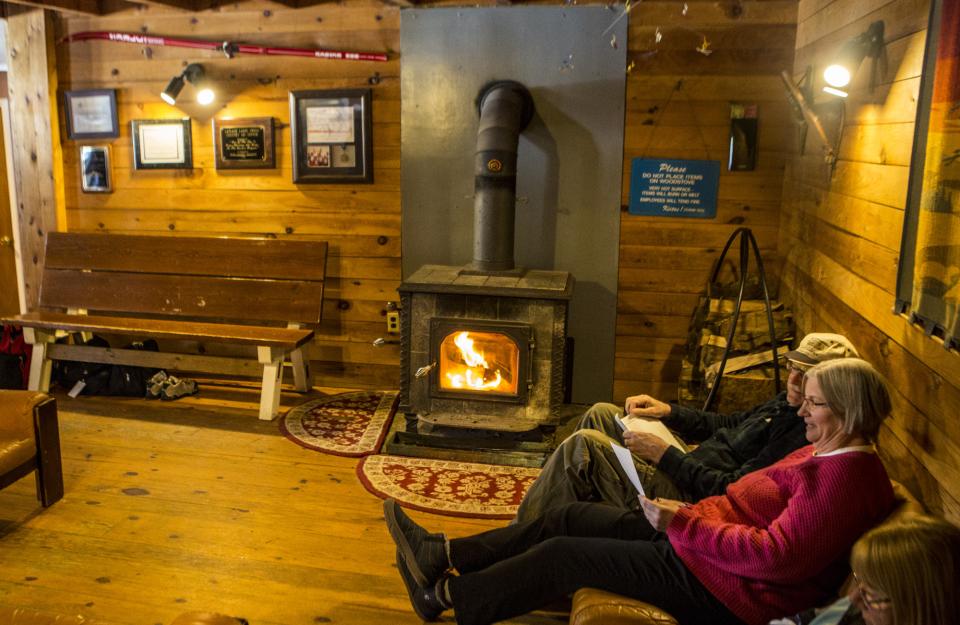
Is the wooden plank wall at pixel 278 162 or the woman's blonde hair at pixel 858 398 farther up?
the wooden plank wall at pixel 278 162

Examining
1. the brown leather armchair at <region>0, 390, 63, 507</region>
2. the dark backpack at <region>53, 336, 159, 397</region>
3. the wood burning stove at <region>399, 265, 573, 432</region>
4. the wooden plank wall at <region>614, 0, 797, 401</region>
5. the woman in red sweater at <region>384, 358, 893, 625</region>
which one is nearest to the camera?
the woman in red sweater at <region>384, 358, 893, 625</region>

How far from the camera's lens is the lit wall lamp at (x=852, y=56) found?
8.48ft

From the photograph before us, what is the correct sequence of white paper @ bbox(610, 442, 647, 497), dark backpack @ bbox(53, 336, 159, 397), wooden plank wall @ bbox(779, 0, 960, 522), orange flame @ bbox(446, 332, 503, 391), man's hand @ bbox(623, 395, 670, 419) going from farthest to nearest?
dark backpack @ bbox(53, 336, 159, 397), orange flame @ bbox(446, 332, 503, 391), man's hand @ bbox(623, 395, 670, 419), white paper @ bbox(610, 442, 647, 497), wooden plank wall @ bbox(779, 0, 960, 522)

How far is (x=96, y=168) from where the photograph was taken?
4777mm

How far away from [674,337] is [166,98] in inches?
125

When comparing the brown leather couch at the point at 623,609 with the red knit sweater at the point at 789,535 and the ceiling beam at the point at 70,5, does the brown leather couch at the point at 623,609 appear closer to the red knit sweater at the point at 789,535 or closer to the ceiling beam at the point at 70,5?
the red knit sweater at the point at 789,535

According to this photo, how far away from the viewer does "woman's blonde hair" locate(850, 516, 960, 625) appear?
4.30ft

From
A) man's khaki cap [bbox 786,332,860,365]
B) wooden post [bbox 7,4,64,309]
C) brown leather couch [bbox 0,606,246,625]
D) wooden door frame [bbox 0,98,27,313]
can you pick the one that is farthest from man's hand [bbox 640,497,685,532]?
wooden door frame [bbox 0,98,27,313]

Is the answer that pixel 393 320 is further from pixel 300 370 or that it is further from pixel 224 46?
pixel 224 46

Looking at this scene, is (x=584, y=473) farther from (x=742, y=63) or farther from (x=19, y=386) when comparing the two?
(x=19, y=386)

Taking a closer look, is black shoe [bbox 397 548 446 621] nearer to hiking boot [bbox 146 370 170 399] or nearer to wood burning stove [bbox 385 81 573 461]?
wood burning stove [bbox 385 81 573 461]

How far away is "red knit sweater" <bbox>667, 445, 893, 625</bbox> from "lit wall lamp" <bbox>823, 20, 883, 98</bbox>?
1501 mm

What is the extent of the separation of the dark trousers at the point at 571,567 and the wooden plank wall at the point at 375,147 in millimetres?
2177

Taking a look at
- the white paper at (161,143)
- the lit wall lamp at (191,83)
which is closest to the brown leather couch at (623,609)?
the lit wall lamp at (191,83)
